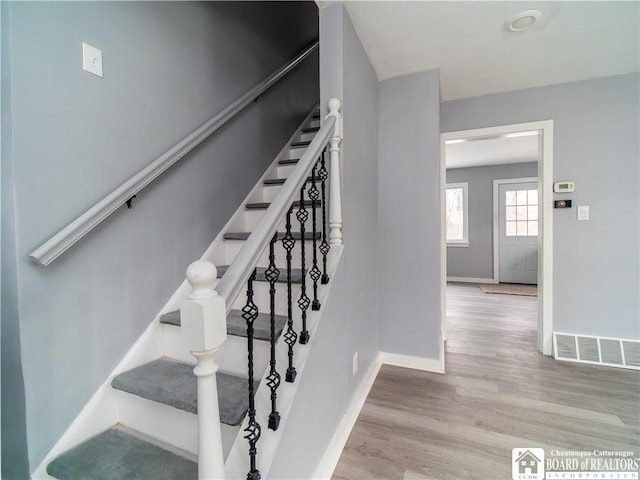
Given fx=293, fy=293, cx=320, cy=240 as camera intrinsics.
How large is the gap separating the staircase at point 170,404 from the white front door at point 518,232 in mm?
5639

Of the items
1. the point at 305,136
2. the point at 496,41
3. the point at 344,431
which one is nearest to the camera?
the point at 344,431

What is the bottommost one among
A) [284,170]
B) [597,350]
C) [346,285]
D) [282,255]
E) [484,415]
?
[484,415]

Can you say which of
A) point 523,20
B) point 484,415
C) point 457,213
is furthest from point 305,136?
point 457,213

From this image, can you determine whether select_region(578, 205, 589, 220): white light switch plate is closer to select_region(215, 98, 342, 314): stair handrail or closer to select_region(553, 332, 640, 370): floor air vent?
select_region(553, 332, 640, 370): floor air vent

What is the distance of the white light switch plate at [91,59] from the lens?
1251 mm

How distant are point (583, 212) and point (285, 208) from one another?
277cm

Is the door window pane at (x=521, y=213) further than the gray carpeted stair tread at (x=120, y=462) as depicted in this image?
Yes

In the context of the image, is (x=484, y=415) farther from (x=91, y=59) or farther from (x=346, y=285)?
(x=91, y=59)

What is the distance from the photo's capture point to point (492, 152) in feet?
16.3

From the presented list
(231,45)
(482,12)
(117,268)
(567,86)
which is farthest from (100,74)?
(567,86)

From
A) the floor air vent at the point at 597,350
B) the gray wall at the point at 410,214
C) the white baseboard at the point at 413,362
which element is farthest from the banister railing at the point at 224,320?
the floor air vent at the point at 597,350

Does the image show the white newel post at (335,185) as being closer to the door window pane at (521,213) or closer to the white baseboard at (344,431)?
the white baseboard at (344,431)

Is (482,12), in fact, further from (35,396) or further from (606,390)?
(35,396)

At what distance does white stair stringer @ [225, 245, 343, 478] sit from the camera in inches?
35.1
